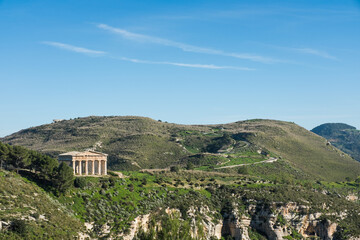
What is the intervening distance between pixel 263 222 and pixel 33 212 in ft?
186

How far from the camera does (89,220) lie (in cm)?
9094

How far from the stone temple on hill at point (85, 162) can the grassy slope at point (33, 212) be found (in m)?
23.8

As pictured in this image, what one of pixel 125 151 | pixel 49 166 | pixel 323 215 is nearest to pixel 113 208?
pixel 49 166

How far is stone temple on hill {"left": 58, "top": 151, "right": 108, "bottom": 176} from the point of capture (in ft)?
384

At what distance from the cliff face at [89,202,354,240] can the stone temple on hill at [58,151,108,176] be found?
23292 mm

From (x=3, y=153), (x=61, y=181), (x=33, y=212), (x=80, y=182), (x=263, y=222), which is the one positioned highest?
(x=3, y=153)

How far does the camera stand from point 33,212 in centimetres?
8100

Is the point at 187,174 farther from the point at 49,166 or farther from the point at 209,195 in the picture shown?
the point at 49,166

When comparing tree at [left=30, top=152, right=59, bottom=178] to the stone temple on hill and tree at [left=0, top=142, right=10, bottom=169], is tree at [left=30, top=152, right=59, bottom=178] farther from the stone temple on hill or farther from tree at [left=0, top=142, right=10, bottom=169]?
the stone temple on hill

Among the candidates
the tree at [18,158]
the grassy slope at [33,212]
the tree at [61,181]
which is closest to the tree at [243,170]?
the tree at [61,181]

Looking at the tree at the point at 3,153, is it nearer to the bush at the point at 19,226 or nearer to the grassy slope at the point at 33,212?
the grassy slope at the point at 33,212

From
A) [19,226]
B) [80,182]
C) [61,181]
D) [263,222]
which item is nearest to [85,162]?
[80,182]

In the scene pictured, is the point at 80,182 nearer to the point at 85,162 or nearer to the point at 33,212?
the point at 85,162

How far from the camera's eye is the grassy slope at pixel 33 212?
76.4 m
